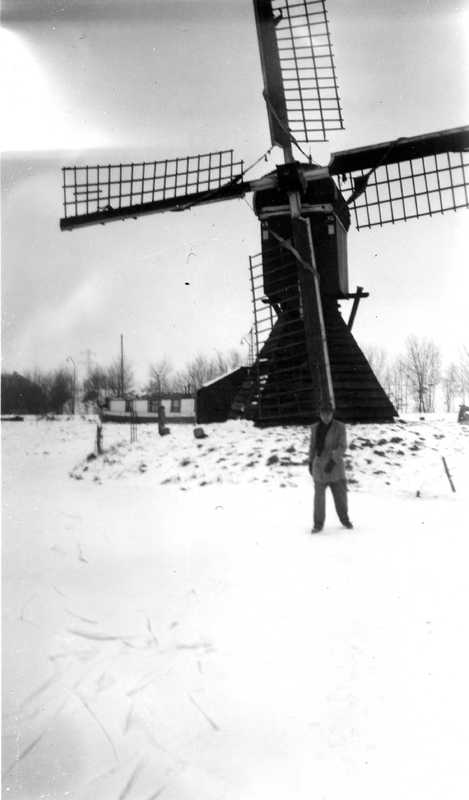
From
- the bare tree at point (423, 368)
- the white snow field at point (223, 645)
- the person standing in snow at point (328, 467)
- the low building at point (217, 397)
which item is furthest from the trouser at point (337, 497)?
the low building at point (217, 397)

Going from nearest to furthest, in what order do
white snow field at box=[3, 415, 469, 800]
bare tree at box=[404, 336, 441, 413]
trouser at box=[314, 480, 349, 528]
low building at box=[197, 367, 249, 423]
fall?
white snow field at box=[3, 415, 469, 800] → trouser at box=[314, 480, 349, 528] → bare tree at box=[404, 336, 441, 413] → low building at box=[197, 367, 249, 423]

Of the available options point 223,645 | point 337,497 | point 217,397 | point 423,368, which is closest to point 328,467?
point 337,497

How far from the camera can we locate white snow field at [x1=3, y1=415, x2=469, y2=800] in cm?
217

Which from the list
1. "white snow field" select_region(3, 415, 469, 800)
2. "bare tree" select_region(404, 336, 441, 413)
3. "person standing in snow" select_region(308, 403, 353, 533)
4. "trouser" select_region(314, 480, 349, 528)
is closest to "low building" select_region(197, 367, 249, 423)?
"bare tree" select_region(404, 336, 441, 413)

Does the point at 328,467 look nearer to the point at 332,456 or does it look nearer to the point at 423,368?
the point at 332,456

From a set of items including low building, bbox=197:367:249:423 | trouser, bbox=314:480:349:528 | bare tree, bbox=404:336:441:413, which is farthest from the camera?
low building, bbox=197:367:249:423

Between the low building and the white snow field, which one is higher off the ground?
the low building

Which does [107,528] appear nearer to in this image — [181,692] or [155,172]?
[181,692]

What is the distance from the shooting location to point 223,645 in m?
3.09

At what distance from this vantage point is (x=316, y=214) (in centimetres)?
911

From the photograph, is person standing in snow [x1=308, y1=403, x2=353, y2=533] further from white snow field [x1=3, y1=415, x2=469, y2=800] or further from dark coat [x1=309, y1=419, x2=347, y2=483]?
white snow field [x1=3, y1=415, x2=469, y2=800]

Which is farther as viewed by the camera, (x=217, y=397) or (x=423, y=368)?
(x=217, y=397)

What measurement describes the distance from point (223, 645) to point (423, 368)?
18.3 ft

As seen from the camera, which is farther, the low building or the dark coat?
the low building
